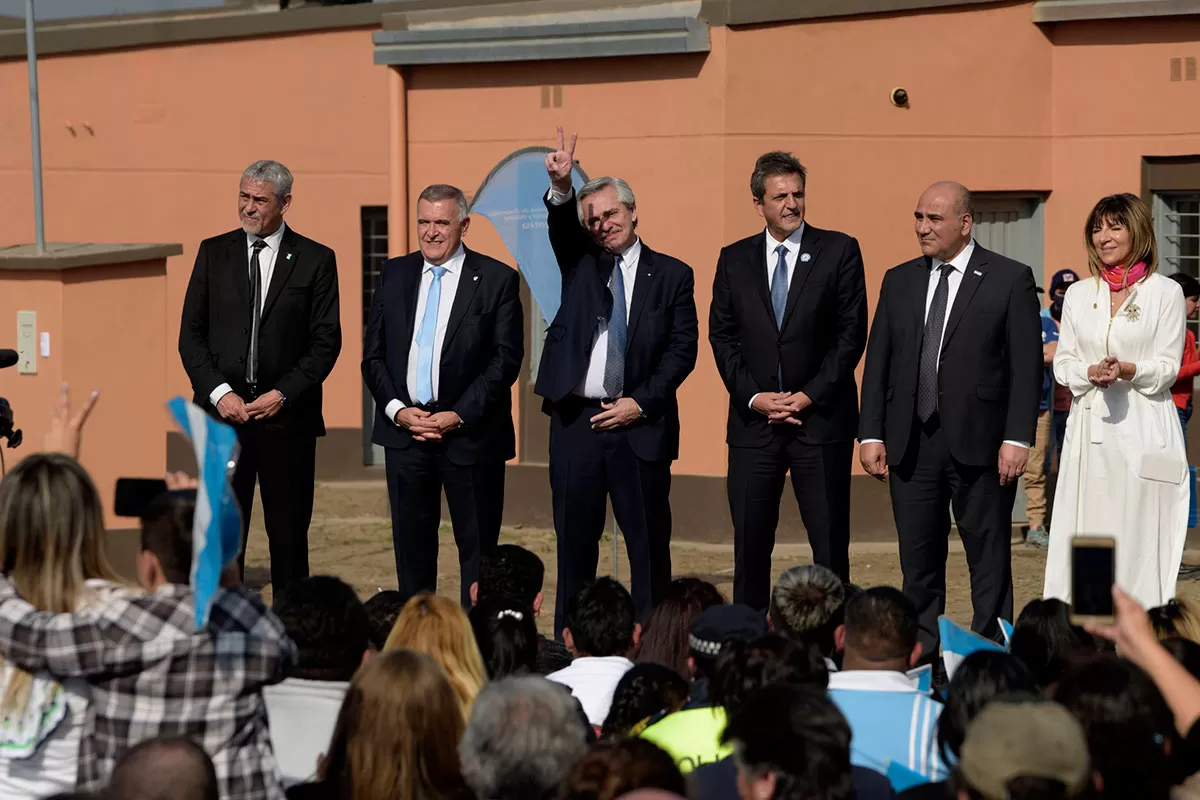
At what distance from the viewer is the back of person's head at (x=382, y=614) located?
5289 millimetres

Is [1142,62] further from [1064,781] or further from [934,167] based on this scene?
[1064,781]

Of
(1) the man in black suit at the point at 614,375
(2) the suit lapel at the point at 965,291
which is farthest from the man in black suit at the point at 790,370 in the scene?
(2) the suit lapel at the point at 965,291

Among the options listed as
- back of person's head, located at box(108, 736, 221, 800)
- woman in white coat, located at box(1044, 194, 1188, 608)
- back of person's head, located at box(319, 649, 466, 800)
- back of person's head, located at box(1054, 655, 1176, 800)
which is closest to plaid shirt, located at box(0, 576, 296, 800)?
back of person's head, located at box(319, 649, 466, 800)

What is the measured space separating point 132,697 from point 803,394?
3741mm

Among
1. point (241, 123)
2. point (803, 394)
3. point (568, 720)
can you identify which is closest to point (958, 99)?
point (803, 394)

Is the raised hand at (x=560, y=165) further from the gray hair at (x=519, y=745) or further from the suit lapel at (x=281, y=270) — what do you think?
the gray hair at (x=519, y=745)

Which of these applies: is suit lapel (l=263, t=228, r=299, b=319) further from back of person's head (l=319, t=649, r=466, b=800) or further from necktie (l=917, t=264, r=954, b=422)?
back of person's head (l=319, t=649, r=466, b=800)

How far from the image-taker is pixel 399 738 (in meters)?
3.77

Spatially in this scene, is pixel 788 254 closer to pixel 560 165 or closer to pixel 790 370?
pixel 790 370

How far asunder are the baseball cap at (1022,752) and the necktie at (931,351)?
3907 mm

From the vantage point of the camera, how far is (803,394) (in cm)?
700

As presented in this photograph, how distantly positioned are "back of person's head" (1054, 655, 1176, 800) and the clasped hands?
366cm

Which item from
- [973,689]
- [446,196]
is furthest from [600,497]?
[973,689]

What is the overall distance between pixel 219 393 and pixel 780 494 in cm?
236
